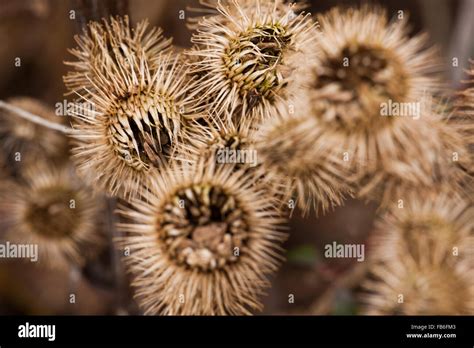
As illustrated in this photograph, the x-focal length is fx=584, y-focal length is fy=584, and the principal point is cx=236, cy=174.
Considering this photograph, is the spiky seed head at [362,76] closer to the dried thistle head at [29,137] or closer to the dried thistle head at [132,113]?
the dried thistle head at [132,113]

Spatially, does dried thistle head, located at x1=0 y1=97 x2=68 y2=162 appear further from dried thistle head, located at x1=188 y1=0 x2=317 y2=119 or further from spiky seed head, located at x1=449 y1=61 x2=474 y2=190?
spiky seed head, located at x1=449 y1=61 x2=474 y2=190

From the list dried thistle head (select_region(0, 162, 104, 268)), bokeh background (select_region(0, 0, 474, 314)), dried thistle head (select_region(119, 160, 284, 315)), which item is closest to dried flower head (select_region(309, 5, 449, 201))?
dried thistle head (select_region(119, 160, 284, 315))

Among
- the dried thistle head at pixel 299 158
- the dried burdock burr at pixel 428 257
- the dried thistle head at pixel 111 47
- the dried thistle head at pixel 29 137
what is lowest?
the dried burdock burr at pixel 428 257

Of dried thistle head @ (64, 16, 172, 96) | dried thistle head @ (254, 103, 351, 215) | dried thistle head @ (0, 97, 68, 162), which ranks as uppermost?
dried thistle head @ (64, 16, 172, 96)

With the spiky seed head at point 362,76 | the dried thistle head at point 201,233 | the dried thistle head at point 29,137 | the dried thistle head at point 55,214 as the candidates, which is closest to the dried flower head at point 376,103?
the spiky seed head at point 362,76

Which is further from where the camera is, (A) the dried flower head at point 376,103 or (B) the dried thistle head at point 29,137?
(B) the dried thistle head at point 29,137
